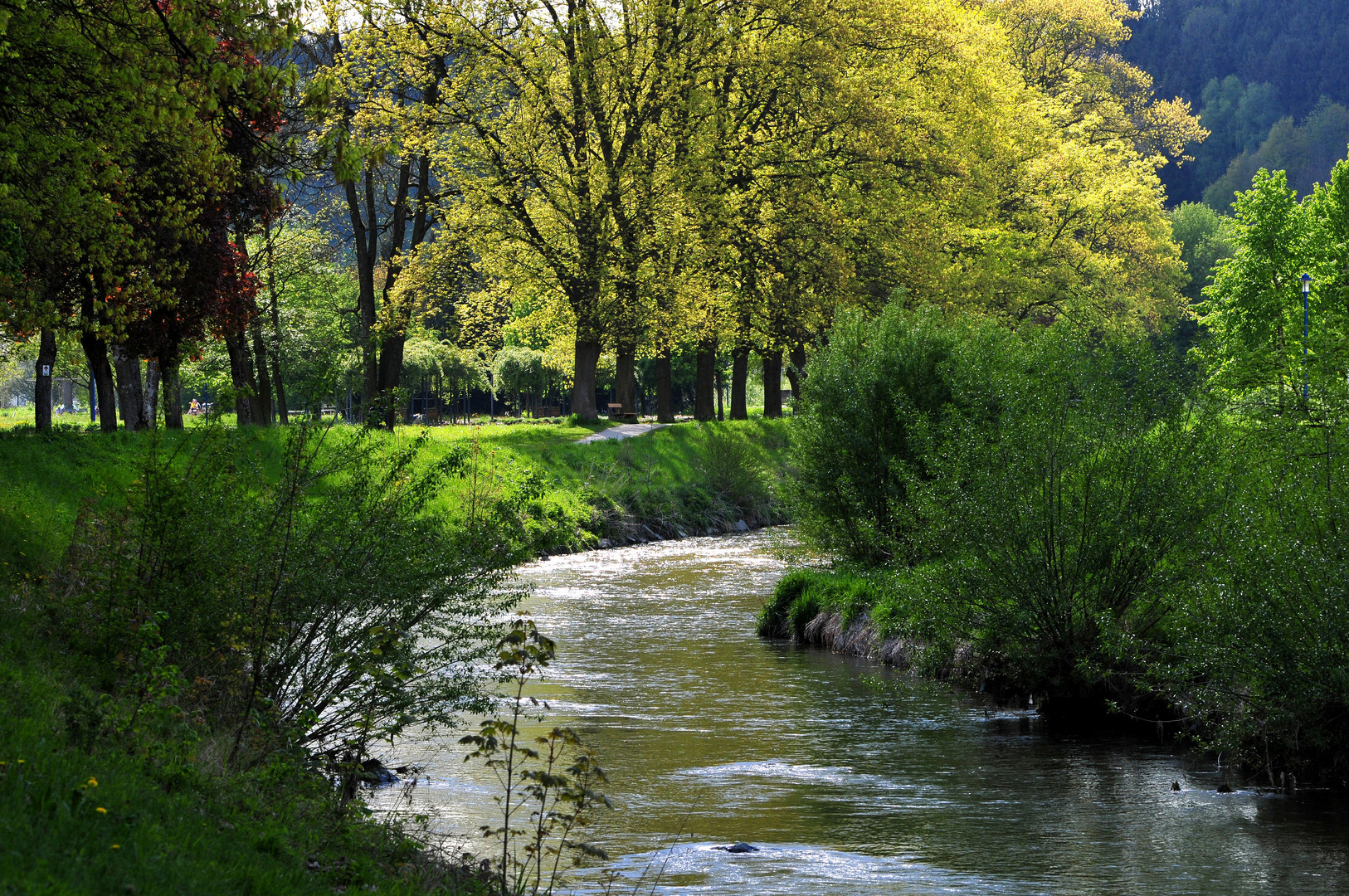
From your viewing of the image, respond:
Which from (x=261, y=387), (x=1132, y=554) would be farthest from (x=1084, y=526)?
(x=261, y=387)

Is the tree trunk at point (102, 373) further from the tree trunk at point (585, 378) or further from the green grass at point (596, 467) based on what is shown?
the tree trunk at point (585, 378)

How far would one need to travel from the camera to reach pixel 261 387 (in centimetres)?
3922

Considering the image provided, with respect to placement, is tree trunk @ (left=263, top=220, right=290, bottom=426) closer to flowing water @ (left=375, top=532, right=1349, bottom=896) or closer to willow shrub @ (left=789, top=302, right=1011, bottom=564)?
willow shrub @ (left=789, top=302, right=1011, bottom=564)

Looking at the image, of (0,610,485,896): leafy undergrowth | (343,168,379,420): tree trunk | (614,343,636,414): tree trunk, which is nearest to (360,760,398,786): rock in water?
(0,610,485,896): leafy undergrowth

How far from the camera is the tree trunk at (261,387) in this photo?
122 ft

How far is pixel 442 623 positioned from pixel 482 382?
258 ft

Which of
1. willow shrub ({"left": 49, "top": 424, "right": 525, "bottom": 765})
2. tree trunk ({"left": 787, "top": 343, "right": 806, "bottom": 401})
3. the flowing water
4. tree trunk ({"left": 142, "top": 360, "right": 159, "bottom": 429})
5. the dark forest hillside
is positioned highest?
the dark forest hillside

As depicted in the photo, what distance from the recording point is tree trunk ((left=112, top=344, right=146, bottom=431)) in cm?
2730

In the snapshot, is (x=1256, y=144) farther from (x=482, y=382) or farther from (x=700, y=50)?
(x=700, y=50)

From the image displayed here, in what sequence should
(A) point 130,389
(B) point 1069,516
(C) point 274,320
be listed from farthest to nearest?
(C) point 274,320
(A) point 130,389
(B) point 1069,516

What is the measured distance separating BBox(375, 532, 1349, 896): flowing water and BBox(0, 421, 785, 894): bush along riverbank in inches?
32.2

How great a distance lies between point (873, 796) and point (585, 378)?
32.1m

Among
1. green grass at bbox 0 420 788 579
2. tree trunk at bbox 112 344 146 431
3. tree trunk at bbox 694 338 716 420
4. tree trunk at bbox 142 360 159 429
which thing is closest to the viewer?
green grass at bbox 0 420 788 579

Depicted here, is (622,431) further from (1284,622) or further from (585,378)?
(1284,622)
